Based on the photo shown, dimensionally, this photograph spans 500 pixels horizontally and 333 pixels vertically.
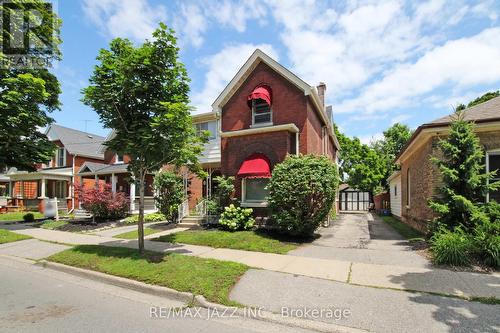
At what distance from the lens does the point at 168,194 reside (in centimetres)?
1561

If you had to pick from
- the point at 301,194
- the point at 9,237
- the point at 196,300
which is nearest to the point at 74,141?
the point at 9,237

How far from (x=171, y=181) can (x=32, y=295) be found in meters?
9.63

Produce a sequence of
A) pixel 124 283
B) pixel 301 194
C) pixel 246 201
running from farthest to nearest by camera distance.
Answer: pixel 246 201 → pixel 301 194 → pixel 124 283

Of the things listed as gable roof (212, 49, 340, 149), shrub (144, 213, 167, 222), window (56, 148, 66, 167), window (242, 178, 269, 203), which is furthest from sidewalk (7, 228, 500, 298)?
window (56, 148, 66, 167)

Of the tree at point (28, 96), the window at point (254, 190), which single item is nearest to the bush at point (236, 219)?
the window at point (254, 190)

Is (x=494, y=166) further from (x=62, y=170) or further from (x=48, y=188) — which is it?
(x=48, y=188)

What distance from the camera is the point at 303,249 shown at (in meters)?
9.70

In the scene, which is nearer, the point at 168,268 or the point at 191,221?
the point at 168,268

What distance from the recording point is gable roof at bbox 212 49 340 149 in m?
13.7

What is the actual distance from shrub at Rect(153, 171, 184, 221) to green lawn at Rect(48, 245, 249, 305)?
6139 millimetres

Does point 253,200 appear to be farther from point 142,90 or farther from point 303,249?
point 142,90

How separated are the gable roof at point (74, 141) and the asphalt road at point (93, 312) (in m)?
23.0

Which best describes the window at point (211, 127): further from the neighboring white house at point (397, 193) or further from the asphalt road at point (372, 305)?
the asphalt road at point (372, 305)

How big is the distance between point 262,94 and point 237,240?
23.5 feet
